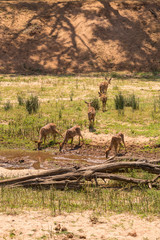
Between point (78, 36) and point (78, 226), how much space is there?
98.9 ft

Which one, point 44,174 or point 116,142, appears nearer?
point 44,174

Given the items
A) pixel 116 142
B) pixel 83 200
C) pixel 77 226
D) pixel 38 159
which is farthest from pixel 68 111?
pixel 77 226

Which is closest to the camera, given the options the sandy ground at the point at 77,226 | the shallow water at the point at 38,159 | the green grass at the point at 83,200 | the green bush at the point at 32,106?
the sandy ground at the point at 77,226

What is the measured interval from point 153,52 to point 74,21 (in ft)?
27.0

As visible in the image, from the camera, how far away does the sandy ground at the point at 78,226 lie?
5723 mm

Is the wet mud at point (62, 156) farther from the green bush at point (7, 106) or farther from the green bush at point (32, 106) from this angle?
the green bush at point (7, 106)

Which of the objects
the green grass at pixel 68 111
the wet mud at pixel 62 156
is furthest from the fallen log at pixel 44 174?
the green grass at pixel 68 111

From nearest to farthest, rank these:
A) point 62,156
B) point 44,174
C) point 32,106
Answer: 1. point 44,174
2. point 62,156
3. point 32,106

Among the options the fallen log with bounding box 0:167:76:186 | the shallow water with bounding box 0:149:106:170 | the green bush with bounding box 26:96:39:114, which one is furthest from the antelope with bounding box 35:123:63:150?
the fallen log with bounding box 0:167:76:186

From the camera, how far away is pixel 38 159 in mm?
12328

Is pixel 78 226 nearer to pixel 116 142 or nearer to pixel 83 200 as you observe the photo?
pixel 83 200

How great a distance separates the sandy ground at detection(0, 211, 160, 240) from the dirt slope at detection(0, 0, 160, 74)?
82.2 ft

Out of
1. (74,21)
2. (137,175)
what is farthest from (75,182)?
(74,21)

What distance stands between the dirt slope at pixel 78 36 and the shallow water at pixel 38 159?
18.6 meters
